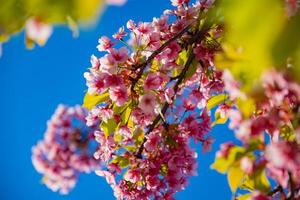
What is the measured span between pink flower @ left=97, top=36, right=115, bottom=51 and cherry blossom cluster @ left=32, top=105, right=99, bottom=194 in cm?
80

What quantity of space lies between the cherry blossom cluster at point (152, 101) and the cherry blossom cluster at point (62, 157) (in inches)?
15.7

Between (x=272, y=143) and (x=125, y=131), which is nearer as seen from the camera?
(x=272, y=143)

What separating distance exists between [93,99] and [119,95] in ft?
0.93

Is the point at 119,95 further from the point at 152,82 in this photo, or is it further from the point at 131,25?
the point at 131,25

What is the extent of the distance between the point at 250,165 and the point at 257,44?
0.90 metres

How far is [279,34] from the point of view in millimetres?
554

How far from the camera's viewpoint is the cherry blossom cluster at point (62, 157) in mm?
1832

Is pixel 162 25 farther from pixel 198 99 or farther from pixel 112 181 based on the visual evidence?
pixel 112 181

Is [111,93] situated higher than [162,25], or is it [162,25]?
[162,25]

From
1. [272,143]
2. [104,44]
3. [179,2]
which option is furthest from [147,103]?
[272,143]

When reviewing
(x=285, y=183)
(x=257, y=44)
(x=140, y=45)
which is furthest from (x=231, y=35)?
(x=140, y=45)

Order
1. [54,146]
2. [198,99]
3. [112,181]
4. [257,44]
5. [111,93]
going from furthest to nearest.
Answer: [198,99]
[112,181]
[111,93]
[54,146]
[257,44]

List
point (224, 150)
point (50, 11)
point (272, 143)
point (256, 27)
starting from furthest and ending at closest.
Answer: point (224, 150) < point (272, 143) < point (50, 11) < point (256, 27)

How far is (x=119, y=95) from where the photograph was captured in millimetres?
2283
